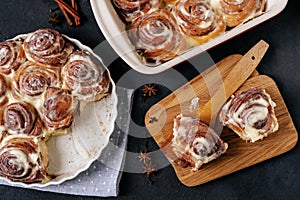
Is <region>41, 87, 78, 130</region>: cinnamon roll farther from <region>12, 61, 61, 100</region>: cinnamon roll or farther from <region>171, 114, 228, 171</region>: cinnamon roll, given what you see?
<region>171, 114, 228, 171</region>: cinnamon roll

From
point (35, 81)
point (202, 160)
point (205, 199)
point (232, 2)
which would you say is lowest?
point (205, 199)

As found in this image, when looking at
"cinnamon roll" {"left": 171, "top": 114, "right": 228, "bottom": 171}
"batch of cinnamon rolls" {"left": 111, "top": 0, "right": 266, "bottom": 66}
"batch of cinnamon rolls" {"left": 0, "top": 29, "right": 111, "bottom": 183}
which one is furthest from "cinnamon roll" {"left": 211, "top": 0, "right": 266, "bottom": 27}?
"batch of cinnamon rolls" {"left": 0, "top": 29, "right": 111, "bottom": 183}

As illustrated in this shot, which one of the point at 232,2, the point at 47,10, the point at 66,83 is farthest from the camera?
the point at 47,10

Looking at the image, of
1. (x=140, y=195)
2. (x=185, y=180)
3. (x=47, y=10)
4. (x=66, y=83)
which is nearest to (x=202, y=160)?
(x=185, y=180)

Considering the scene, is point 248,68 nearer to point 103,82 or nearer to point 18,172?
point 103,82

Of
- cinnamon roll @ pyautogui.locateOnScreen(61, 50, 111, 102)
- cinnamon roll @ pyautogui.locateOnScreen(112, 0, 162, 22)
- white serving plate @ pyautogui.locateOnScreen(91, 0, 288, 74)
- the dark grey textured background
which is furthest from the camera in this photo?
the dark grey textured background

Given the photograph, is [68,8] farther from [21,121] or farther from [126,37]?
[21,121]

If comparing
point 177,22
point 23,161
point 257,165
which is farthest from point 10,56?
point 257,165

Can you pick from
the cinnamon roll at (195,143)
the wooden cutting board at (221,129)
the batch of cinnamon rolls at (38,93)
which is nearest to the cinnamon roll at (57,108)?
the batch of cinnamon rolls at (38,93)
